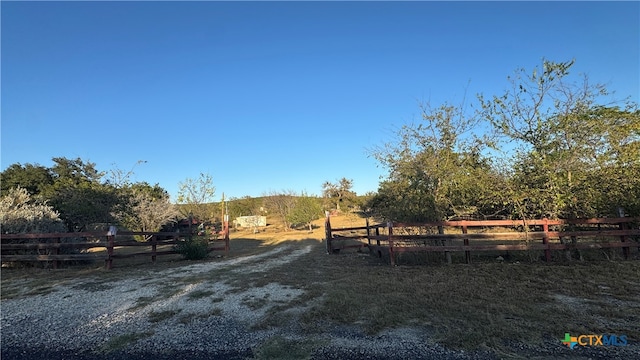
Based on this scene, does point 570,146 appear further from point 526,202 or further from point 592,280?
point 592,280

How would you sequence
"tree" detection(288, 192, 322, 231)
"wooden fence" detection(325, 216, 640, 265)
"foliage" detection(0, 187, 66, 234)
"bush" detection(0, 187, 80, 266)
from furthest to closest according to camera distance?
"tree" detection(288, 192, 322, 231) → "foliage" detection(0, 187, 66, 234) → "bush" detection(0, 187, 80, 266) → "wooden fence" detection(325, 216, 640, 265)

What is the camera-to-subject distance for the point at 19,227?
1112cm

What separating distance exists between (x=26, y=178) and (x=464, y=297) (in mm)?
33886

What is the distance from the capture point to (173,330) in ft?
14.1

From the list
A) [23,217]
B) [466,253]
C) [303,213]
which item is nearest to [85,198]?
[23,217]

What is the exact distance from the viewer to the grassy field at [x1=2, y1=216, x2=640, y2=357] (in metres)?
3.81

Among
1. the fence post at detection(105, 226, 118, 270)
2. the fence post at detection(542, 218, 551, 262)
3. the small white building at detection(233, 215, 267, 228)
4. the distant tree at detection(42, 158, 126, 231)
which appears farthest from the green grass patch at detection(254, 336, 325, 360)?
the small white building at detection(233, 215, 267, 228)

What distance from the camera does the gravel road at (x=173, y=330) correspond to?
139 inches

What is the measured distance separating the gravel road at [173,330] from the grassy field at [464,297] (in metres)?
0.22

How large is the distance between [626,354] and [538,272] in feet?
13.2

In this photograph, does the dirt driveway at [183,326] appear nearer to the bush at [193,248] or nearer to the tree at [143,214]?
the bush at [193,248]

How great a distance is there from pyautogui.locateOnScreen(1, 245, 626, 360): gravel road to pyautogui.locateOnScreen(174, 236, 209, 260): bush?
4.78m

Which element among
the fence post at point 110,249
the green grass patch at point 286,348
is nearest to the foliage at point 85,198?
the fence post at point 110,249

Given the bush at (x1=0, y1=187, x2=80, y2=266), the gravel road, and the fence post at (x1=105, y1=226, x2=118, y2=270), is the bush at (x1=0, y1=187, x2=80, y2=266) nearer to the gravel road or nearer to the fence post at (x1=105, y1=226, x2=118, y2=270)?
the fence post at (x1=105, y1=226, x2=118, y2=270)
